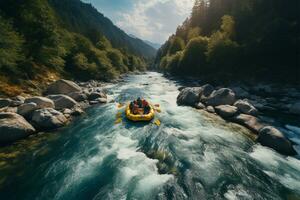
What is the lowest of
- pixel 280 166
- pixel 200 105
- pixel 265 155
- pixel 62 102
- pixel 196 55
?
pixel 62 102

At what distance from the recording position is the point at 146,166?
37.4ft

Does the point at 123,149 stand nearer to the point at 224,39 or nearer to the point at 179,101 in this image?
the point at 179,101

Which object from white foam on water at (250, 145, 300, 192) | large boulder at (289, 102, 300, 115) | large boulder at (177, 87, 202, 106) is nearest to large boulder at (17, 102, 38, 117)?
large boulder at (177, 87, 202, 106)

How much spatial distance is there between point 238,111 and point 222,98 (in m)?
3.46

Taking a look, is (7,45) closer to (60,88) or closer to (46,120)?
(60,88)

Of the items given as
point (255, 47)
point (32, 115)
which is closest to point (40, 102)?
point (32, 115)

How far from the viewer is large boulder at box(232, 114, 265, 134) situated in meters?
16.3

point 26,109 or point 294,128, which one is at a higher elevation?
point 294,128

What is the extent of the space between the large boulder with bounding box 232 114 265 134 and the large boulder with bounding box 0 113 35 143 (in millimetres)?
18584

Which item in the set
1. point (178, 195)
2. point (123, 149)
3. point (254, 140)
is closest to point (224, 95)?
point (254, 140)

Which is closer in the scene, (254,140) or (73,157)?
(73,157)

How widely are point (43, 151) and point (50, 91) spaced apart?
54.0 ft

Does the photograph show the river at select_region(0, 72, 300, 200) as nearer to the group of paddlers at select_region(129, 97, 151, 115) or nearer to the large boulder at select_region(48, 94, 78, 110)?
the group of paddlers at select_region(129, 97, 151, 115)

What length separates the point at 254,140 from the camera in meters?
14.7
